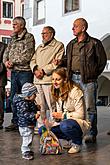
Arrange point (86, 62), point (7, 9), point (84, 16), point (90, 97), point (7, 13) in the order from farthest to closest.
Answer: point (7, 9)
point (7, 13)
point (84, 16)
point (90, 97)
point (86, 62)

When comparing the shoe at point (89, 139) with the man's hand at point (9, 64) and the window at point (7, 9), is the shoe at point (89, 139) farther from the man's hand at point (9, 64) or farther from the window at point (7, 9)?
the window at point (7, 9)

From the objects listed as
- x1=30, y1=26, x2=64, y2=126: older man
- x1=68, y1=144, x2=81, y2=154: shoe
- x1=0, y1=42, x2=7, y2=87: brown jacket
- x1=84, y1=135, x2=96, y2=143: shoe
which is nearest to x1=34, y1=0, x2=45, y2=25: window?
x1=0, y1=42, x2=7, y2=87: brown jacket

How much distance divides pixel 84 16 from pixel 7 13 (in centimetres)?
Result: 2128

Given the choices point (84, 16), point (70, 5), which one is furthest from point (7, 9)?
point (84, 16)

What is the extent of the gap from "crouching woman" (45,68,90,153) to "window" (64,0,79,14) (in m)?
13.2

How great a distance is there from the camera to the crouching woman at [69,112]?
5.74 m

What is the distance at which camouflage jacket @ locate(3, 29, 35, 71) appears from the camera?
746 centimetres

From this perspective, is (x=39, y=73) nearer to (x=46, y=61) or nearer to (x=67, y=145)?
(x=46, y=61)

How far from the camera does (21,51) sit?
7.47 m

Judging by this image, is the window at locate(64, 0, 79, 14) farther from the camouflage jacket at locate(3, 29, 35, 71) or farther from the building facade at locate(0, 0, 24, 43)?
the building facade at locate(0, 0, 24, 43)

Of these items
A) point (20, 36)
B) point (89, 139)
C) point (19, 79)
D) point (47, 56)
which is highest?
point (20, 36)

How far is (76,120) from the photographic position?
18.9ft

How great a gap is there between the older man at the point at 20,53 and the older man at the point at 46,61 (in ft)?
0.81

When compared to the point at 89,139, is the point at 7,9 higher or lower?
higher
